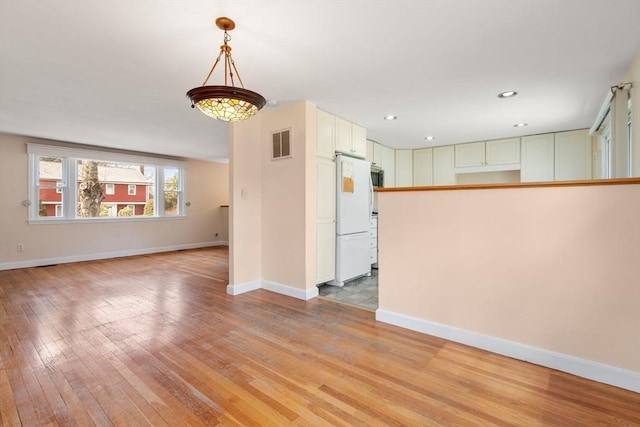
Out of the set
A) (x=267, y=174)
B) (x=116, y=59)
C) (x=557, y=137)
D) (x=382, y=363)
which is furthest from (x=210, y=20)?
(x=557, y=137)

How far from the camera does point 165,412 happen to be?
157cm

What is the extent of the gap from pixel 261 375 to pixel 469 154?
5230 mm

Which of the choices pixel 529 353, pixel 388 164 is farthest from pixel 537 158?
pixel 529 353

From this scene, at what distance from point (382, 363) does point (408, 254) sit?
926 mm

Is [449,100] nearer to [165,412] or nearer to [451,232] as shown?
[451,232]

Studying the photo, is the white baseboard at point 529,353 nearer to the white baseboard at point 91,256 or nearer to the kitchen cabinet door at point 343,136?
the kitchen cabinet door at point 343,136

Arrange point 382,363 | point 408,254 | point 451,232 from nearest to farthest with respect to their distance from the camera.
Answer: point 382,363, point 451,232, point 408,254

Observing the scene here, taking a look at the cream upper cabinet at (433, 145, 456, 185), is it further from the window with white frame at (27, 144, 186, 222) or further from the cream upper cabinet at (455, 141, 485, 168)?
the window with white frame at (27, 144, 186, 222)

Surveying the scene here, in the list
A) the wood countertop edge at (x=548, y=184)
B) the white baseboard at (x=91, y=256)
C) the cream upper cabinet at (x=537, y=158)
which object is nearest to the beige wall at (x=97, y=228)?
the white baseboard at (x=91, y=256)

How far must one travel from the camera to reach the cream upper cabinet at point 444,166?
5.77m

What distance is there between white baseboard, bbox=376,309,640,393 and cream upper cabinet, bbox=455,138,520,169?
12.9 feet

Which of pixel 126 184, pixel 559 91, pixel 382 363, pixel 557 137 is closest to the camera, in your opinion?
pixel 382 363

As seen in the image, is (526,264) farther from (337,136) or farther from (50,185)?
(50,185)

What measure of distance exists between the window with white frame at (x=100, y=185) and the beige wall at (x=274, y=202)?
409cm
